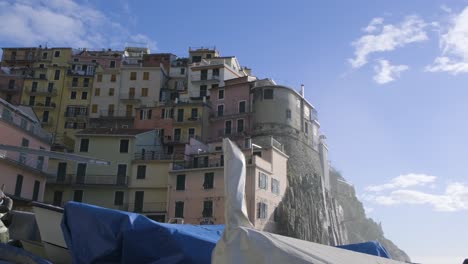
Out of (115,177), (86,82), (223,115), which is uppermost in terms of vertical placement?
(86,82)

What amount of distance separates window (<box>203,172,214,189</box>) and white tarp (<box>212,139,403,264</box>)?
3633cm

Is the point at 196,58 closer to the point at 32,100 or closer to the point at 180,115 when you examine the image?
the point at 180,115

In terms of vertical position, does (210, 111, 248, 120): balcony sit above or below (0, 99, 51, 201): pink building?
above

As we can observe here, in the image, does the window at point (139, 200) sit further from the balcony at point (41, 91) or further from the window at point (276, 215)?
the balcony at point (41, 91)

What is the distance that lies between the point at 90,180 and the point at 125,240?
4063 centimetres

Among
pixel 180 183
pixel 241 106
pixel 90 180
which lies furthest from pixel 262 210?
pixel 90 180

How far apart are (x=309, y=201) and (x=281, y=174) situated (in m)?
4.83

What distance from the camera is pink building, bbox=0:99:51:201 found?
37188mm

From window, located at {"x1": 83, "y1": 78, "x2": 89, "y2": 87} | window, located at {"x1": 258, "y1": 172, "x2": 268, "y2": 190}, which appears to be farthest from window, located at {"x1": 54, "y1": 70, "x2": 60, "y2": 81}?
window, located at {"x1": 258, "y1": 172, "x2": 268, "y2": 190}

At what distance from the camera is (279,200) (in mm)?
42938

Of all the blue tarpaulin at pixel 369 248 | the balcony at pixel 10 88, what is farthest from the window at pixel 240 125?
the blue tarpaulin at pixel 369 248

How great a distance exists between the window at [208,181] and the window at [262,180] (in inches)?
155

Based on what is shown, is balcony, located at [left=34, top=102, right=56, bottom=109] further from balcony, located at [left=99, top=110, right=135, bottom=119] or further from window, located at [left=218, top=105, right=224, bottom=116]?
window, located at [left=218, top=105, right=224, bottom=116]

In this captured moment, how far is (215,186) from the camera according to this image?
3972 centimetres
